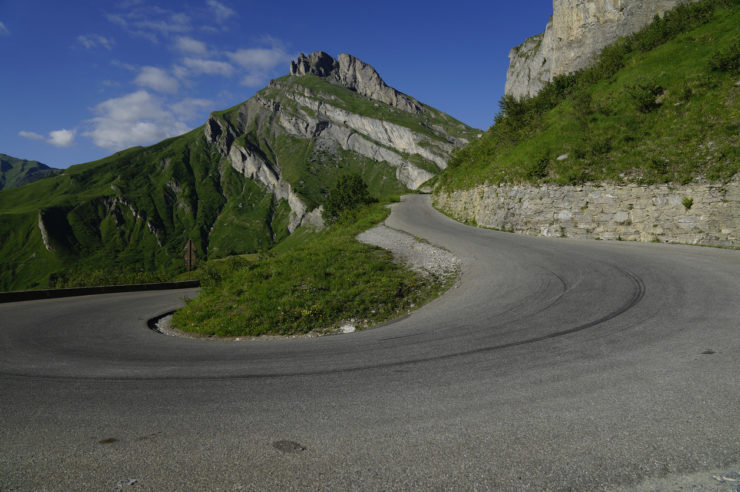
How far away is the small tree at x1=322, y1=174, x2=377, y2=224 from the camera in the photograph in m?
53.5

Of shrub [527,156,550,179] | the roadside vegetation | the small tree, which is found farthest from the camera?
the small tree

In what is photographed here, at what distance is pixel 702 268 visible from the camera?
9.98 m

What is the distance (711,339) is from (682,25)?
36593mm

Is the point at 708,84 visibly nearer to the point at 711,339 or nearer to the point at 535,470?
the point at 711,339

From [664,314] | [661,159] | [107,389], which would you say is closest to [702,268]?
[664,314]

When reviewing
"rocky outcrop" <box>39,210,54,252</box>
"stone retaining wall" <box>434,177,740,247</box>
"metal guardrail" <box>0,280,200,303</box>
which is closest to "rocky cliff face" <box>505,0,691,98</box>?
"stone retaining wall" <box>434,177,740,247</box>

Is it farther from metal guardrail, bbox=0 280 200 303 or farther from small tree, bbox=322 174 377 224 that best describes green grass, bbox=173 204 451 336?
small tree, bbox=322 174 377 224

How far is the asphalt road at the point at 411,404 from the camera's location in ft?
9.33

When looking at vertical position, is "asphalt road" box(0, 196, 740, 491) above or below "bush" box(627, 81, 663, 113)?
below

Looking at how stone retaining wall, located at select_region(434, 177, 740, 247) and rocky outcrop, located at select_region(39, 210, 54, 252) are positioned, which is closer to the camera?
stone retaining wall, located at select_region(434, 177, 740, 247)

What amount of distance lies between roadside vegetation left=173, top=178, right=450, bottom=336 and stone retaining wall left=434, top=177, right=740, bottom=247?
420 inches

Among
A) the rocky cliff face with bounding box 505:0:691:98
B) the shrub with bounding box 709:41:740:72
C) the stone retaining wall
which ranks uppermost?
the rocky cliff face with bounding box 505:0:691:98

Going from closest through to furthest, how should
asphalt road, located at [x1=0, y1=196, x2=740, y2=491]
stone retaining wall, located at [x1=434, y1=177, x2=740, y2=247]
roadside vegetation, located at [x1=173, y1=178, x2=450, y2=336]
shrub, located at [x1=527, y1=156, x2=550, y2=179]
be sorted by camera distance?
1. asphalt road, located at [x1=0, y1=196, x2=740, y2=491]
2. roadside vegetation, located at [x1=173, y1=178, x2=450, y2=336]
3. stone retaining wall, located at [x1=434, y1=177, x2=740, y2=247]
4. shrub, located at [x1=527, y1=156, x2=550, y2=179]

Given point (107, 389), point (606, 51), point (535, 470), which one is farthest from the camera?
point (606, 51)
